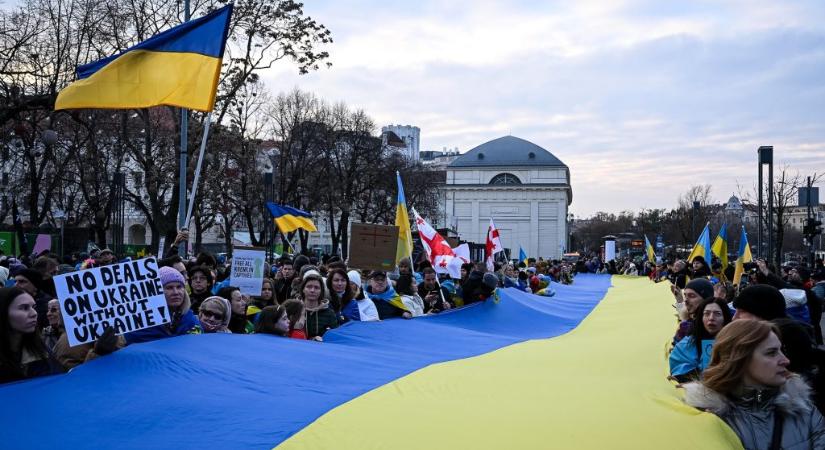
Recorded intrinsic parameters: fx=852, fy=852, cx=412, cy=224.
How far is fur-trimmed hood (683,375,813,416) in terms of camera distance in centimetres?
410

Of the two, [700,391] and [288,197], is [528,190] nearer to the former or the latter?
[288,197]

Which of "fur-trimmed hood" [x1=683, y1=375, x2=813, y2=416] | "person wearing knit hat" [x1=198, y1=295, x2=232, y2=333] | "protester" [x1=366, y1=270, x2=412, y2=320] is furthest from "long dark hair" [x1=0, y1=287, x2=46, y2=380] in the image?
"protester" [x1=366, y1=270, x2=412, y2=320]

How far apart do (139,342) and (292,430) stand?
2305mm

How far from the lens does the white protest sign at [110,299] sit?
18.9ft

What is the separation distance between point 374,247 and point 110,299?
8.56 meters

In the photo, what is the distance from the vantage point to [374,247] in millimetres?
14414

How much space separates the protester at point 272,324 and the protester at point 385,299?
3671mm

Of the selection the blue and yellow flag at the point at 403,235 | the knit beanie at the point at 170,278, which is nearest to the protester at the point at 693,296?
the knit beanie at the point at 170,278

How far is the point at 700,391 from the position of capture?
4.32 meters

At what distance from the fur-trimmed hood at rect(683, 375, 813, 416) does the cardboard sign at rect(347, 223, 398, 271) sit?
10160mm

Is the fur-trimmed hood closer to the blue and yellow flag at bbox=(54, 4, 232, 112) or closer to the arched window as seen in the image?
the blue and yellow flag at bbox=(54, 4, 232, 112)

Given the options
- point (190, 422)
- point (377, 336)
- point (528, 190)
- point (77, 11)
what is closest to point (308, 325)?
point (377, 336)

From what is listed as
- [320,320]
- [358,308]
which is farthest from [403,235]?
[320,320]

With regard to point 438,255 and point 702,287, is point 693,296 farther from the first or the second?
point 438,255
